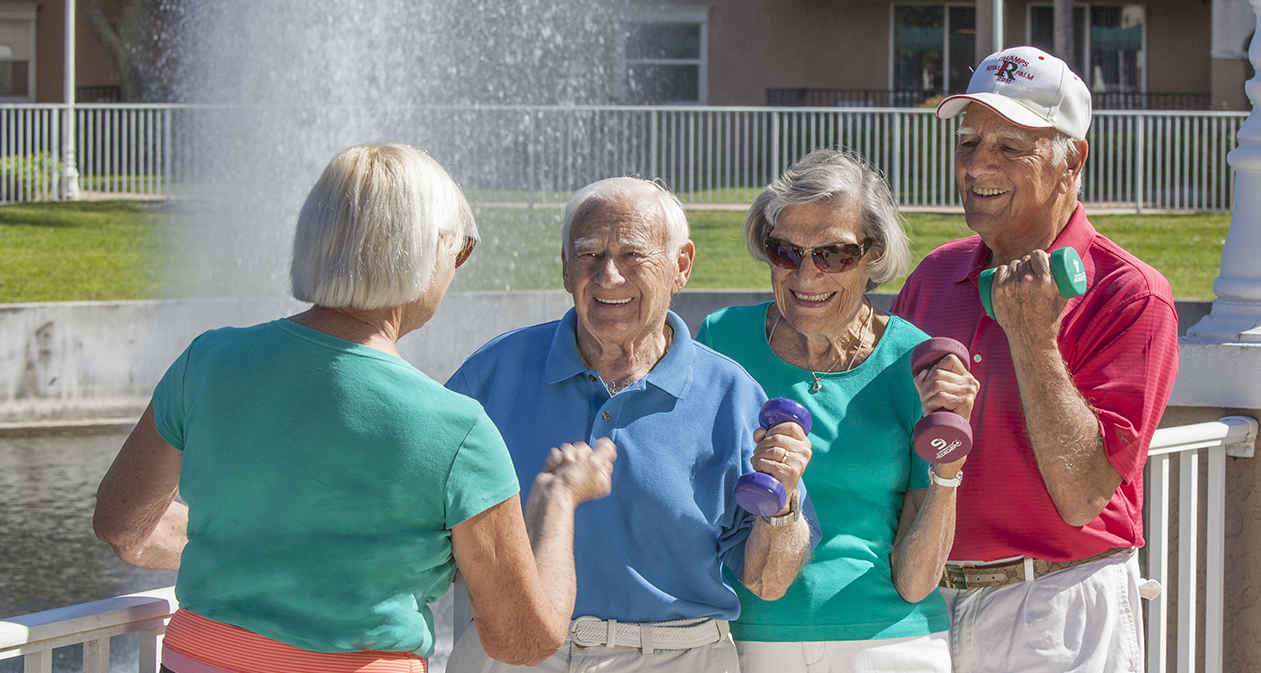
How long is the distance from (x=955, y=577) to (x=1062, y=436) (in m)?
0.49

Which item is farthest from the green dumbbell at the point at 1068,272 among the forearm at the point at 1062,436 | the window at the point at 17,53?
the window at the point at 17,53

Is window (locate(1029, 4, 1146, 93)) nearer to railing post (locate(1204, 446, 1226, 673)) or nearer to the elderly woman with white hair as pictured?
railing post (locate(1204, 446, 1226, 673))

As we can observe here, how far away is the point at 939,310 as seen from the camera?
3.17m

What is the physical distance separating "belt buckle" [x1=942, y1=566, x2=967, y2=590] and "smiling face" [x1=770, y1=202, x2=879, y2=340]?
0.64 meters

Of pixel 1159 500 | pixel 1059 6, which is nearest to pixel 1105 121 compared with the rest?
pixel 1059 6

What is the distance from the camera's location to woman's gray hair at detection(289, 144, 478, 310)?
2.08 meters

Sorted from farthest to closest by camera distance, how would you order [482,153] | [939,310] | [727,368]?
[482,153]
[939,310]
[727,368]

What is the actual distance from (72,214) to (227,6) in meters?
3.52

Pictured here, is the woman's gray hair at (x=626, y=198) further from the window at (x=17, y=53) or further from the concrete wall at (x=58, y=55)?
the window at (x=17, y=53)

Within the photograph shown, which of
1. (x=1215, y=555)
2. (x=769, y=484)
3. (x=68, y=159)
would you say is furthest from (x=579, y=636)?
(x=68, y=159)

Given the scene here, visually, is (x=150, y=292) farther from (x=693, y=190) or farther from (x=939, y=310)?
(x=939, y=310)

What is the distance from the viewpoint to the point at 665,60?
23609mm

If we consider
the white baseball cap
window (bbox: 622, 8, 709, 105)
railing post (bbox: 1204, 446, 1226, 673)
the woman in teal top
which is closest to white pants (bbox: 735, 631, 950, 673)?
the woman in teal top

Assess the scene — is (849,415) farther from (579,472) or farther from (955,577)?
(579,472)
